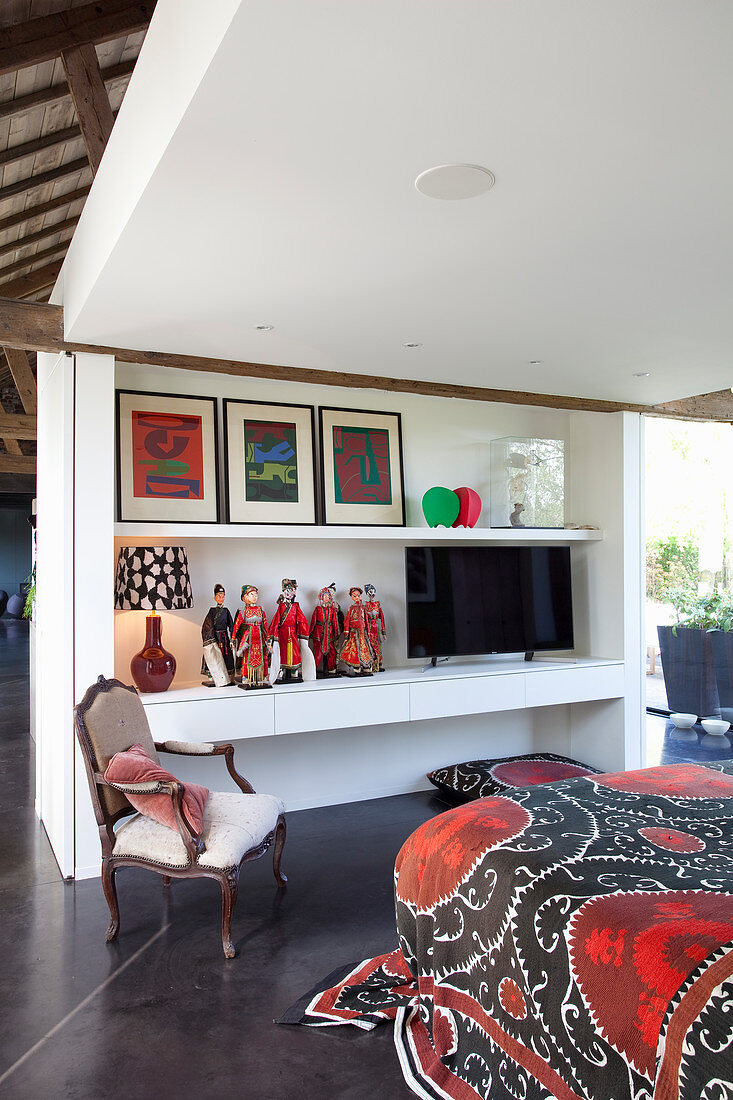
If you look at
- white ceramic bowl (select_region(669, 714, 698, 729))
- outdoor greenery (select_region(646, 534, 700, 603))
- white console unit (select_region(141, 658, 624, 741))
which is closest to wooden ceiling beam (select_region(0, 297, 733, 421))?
outdoor greenery (select_region(646, 534, 700, 603))

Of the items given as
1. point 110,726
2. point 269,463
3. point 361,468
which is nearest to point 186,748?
point 110,726

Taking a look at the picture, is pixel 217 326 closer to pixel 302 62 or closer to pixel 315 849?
pixel 302 62

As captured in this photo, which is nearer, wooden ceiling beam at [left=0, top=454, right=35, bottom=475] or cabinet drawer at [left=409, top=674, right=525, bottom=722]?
cabinet drawer at [left=409, top=674, right=525, bottom=722]

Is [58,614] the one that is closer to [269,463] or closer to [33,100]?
[269,463]

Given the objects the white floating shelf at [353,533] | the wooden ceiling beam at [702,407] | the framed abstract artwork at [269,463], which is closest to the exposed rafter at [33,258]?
the framed abstract artwork at [269,463]

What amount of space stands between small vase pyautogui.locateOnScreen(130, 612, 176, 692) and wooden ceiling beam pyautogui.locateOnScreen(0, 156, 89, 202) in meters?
2.84

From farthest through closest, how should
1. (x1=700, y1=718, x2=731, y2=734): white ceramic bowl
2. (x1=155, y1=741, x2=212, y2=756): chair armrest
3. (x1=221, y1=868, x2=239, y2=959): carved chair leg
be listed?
(x1=700, y1=718, x2=731, y2=734): white ceramic bowl
(x1=155, y1=741, x2=212, y2=756): chair armrest
(x1=221, y1=868, x2=239, y2=959): carved chair leg

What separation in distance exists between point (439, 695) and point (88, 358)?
2.47 meters

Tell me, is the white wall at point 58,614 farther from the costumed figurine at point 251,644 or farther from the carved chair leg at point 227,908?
the carved chair leg at point 227,908

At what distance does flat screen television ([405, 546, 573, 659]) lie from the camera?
4645 mm

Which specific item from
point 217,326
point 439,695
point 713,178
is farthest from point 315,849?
point 713,178

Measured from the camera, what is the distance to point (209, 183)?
2.13 metres

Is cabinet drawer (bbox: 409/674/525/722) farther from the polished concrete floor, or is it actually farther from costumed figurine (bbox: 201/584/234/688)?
costumed figurine (bbox: 201/584/234/688)

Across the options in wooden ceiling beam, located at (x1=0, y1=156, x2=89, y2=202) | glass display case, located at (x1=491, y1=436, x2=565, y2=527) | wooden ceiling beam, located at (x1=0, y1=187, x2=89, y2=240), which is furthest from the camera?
wooden ceiling beam, located at (x1=0, y1=187, x2=89, y2=240)
